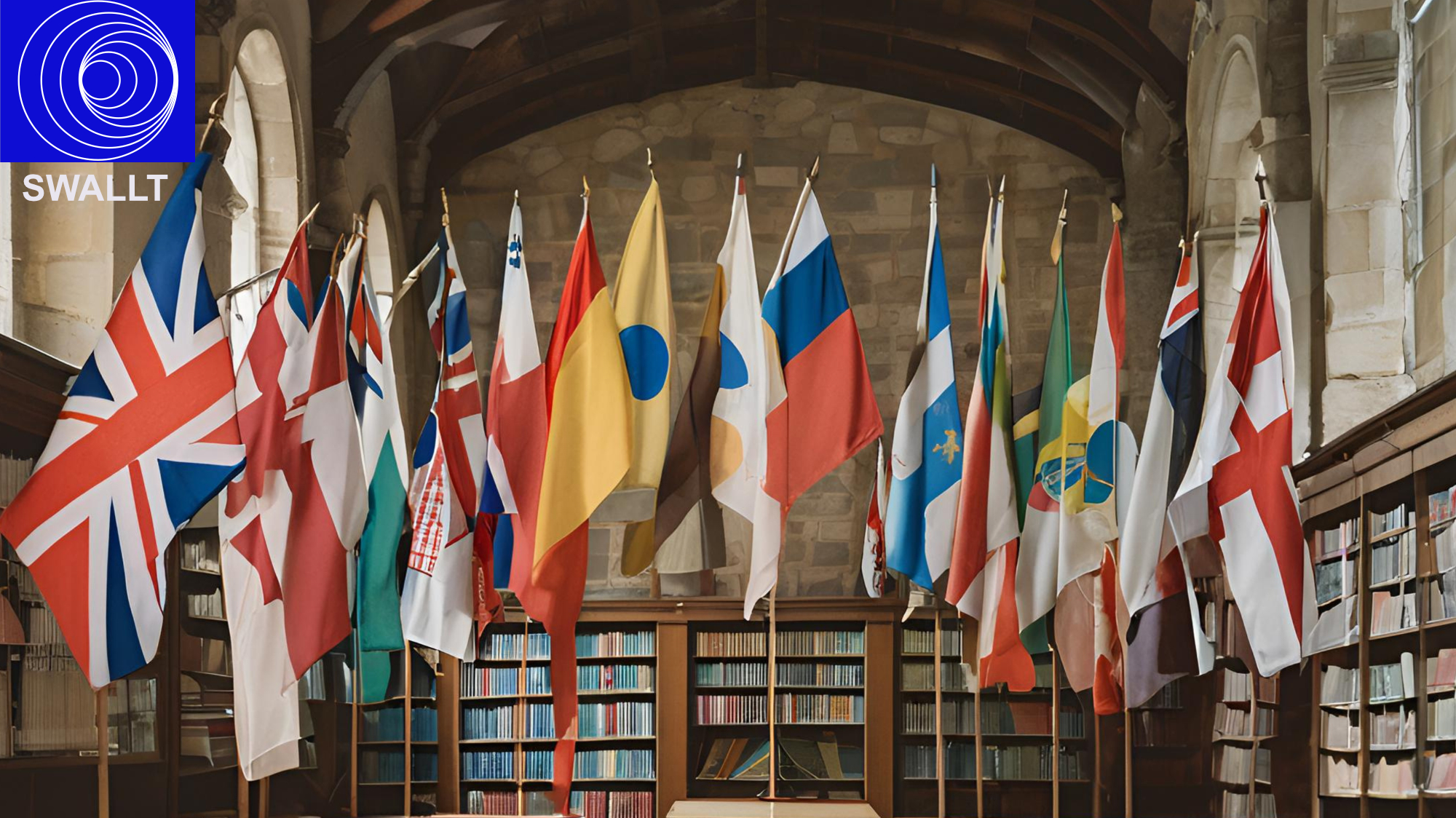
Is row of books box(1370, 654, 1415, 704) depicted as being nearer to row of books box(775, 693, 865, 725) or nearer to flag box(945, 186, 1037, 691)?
flag box(945, 186, 1037, 691)

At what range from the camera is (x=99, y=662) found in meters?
4.70

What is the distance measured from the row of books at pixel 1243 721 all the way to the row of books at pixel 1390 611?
50.5 inches

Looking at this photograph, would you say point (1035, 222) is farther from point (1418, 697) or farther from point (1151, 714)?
point (1418, 697)

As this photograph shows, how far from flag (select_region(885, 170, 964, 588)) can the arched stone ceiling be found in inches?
169

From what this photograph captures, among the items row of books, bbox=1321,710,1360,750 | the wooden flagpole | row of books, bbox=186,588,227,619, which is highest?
row of books, bbox=186,588,227,619

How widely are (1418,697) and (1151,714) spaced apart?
161 inches

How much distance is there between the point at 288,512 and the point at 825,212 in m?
6.62

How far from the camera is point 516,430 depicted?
6.13 m

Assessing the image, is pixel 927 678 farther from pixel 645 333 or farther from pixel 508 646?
pixel 645 333

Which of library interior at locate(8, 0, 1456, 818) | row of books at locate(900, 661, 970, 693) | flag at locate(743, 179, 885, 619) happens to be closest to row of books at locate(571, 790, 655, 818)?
library interior at locate(8, 0, 1456, 818)

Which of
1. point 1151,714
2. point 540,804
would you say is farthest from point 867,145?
point 540,804

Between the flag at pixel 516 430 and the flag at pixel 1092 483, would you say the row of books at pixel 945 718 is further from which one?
the flag at pixel 516 430

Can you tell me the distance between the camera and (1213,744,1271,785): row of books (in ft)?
26.1

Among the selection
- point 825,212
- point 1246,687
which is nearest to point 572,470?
point 1246,687
